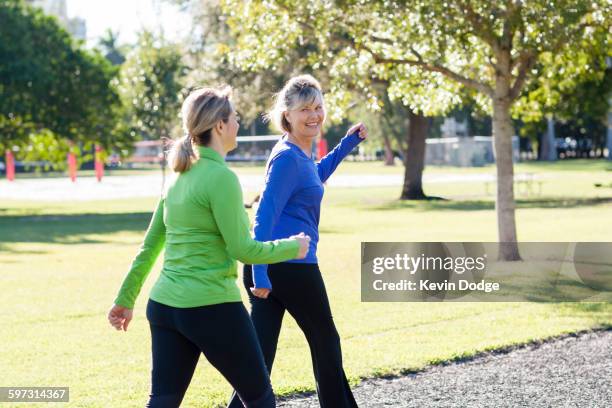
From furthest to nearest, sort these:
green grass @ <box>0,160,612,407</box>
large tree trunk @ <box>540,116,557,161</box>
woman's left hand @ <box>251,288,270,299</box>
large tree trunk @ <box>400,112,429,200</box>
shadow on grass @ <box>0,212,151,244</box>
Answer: large tree trunk @ <box>540,116,557,161</box>
large tree trunk @ <box>400,112,429,200</box>
shadow on grass @ <box>0,212,151,244</box>
green grass @ <box>0,160,612,407</box>
woman's left hand @ <box>251,288,270,299</box>

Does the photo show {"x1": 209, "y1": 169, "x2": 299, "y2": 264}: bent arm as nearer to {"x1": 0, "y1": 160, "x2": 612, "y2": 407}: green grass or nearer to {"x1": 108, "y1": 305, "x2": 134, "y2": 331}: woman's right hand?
{"x1": 108, "y1": 305, "x2": 134, "y2": 331}: woman's right hand

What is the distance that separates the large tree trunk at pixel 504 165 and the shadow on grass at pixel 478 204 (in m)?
14.6

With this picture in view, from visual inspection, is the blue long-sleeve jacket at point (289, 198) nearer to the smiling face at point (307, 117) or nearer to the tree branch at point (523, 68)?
the smiling face at point (307, 117)

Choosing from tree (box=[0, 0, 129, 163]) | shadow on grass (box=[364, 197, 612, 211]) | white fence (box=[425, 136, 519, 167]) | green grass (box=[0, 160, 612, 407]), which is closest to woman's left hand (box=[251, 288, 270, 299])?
green grass (box=[0, 160, 612, 407])

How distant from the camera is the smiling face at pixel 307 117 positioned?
5.44m

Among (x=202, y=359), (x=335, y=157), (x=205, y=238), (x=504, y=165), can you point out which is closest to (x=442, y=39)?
(x=504, y=165)

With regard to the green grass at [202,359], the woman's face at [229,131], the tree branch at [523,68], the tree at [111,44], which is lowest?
the green grass at [202,359]

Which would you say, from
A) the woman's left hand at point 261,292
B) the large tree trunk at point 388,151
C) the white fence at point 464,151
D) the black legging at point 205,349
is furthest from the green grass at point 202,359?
the white fence at point 464,151

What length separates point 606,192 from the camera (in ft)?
125

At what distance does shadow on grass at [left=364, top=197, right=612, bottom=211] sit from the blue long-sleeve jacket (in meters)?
24.8

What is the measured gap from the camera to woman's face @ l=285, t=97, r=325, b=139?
17.9 ft

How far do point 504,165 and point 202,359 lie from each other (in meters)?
7.65

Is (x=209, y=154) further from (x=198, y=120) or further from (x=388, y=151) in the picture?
(x=388, y=151)

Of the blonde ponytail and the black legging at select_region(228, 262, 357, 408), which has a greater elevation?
the blonde ponytail
